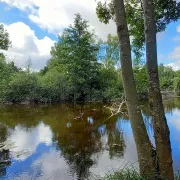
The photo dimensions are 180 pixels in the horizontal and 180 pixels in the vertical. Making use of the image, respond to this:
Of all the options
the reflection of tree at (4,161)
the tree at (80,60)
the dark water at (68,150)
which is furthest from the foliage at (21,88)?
the reflection of tree at (4,161)

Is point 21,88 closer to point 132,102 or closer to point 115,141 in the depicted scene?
point 115,141

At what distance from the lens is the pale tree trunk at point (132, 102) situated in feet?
12.2

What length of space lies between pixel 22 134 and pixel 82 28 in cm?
2570

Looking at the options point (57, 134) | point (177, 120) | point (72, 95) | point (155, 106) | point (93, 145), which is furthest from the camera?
point (72, 95)

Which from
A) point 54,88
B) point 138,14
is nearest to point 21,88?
point 54,88

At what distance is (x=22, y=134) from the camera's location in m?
13.8

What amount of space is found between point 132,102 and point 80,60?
30.4 meters

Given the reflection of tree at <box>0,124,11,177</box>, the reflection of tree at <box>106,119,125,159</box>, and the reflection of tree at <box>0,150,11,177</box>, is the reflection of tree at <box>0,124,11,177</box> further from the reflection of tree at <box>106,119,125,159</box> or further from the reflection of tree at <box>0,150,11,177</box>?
the reflection of tree at <box>106,119,125,159</box>

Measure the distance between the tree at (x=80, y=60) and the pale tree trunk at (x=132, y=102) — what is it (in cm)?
2993

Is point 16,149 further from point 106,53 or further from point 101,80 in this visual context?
point 106,53

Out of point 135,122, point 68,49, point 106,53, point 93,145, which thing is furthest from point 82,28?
point 135,122

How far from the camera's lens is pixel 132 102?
3801mm

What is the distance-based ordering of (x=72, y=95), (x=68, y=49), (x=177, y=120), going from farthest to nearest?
1. (x=72, y=95)
2. (x=68, y=49)
3. (x=177, y=120)

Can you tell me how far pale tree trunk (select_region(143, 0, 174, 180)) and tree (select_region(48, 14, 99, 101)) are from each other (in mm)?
29993
